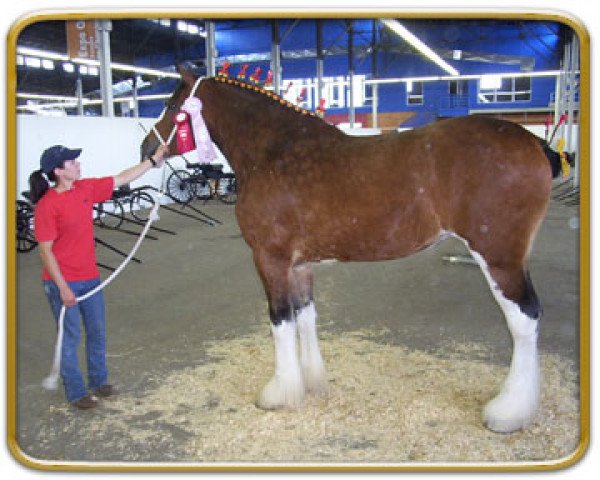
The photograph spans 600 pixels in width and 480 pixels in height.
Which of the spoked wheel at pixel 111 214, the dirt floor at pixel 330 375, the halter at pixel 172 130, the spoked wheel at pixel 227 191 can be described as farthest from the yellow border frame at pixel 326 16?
the spoked wheel at pixel 227 191

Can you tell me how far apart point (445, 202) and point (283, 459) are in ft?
3.62

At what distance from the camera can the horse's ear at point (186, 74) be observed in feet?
7.82

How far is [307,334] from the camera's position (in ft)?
8.57

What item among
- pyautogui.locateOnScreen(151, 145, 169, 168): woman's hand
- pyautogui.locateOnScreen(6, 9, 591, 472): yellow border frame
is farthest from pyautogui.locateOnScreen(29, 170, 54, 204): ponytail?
pyautogui.locateOnScreen(151, 145, 169, 168): woman's hand

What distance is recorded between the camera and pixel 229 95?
2.44 meters

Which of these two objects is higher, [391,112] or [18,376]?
[391,112]

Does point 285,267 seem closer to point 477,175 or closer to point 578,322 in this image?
point 477,175

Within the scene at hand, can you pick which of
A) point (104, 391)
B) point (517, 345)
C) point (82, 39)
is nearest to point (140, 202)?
point (104, 391)

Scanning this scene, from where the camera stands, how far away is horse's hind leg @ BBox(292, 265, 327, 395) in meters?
2.56

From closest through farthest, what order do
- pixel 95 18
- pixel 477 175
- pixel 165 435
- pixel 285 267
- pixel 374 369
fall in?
pixel 95 18, pixel 477 175, pixel 165 435, pixel 285 267, pixel 374 369

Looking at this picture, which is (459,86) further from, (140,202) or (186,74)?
(140,202)

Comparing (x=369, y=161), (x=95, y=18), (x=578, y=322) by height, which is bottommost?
(x=578, y=322)

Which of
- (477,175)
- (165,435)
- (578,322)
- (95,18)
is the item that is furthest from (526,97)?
(165,435)

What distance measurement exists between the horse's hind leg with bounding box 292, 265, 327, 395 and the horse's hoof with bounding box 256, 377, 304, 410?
0.34 ft
